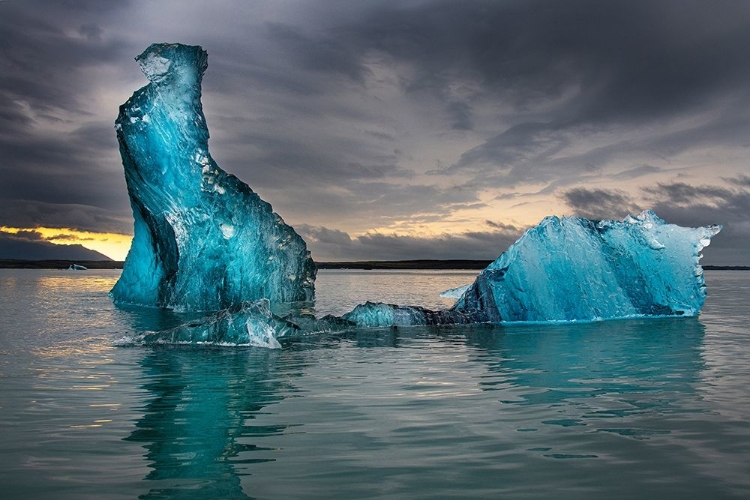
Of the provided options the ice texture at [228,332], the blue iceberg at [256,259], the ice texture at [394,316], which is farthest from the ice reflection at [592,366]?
the ice texture at [228,332]

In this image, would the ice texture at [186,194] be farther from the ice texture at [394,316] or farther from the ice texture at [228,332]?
the ice texture at [228,332]

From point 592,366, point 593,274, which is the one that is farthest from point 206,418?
point 593,274

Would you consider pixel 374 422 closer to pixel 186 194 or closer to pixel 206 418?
pixel 206 418

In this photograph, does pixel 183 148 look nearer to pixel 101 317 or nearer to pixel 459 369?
pixel 101 317

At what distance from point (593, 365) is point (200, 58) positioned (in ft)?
92.6

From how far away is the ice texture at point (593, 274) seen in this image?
78.6 ft

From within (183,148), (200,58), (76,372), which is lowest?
(76,372)

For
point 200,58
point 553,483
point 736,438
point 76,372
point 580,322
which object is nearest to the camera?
point 553,483

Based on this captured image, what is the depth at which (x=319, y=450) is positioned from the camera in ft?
21.9

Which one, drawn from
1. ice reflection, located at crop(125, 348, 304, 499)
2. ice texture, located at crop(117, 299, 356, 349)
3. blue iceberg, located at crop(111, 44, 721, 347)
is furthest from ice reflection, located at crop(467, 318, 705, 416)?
ice texture, located at crop(117, 299, 356, 349)

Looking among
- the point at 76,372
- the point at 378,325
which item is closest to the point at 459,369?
the point at 76,372

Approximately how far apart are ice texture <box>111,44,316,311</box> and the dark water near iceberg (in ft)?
53.4

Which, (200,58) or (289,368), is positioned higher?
(200,58)

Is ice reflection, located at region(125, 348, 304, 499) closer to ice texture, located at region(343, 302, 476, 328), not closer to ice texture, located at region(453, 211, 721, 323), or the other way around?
ice texture, located at region(343, 302, 476, 328)
